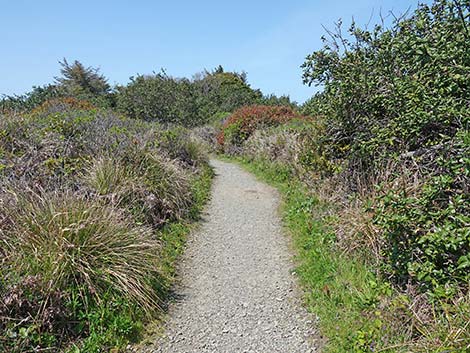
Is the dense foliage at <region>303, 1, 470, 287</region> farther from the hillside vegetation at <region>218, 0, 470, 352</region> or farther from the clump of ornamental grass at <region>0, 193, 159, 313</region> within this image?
the clump of ornamental grass at <region>0, 193, 159, 313</region>

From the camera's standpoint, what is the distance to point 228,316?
143 inches

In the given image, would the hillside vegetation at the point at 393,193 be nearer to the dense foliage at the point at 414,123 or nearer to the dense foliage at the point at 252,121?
the dense foliage at the point at 414,123

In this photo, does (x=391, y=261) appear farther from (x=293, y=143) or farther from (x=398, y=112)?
(x=293, y=143)

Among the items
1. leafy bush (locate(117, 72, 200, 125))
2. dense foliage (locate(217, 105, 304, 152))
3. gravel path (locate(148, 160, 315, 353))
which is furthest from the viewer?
leafy bush (locate(117, 72, 200, 125))

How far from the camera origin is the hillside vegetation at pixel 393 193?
9.19ft

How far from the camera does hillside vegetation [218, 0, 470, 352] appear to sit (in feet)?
9.19

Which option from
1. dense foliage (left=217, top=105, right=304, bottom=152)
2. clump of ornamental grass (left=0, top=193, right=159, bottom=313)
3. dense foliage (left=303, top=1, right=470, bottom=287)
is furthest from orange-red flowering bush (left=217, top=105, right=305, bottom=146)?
clump of ornamental grass (left=0, top=193, right=159, bottom=313)

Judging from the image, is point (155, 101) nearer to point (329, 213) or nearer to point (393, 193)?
point (329, 213)

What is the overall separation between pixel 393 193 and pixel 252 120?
11972 millimetres

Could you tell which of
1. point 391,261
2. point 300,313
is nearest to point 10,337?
point 300,313

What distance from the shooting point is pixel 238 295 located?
4.04 m

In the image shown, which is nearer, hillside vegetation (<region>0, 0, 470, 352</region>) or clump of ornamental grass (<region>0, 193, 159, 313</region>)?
hillside vegetation (<region>0, 0, 470, 352</region>)

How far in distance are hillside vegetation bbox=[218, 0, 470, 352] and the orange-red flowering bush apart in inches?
301

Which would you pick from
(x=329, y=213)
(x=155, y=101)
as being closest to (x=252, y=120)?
(x=155, y=101)
